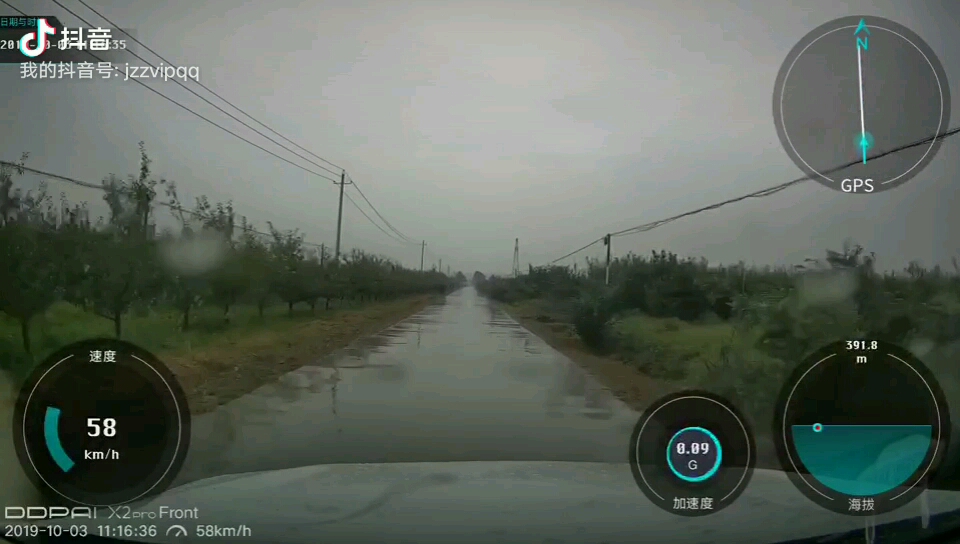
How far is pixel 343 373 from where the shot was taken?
44.5 feet

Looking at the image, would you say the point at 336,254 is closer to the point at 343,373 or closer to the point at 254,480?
the point at 343,373

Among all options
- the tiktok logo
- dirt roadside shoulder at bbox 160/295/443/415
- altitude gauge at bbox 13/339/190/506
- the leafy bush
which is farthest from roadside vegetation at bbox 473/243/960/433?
the tiktok logo

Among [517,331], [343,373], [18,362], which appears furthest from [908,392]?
[517,331]

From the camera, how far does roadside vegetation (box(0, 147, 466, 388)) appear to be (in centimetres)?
862

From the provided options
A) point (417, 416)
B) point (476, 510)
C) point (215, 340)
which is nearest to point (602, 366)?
point (215, 340)

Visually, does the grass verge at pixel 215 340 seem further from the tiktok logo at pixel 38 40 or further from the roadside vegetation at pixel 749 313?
the roadside vegetation at pixel 749 313

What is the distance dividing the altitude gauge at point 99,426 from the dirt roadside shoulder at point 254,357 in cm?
326

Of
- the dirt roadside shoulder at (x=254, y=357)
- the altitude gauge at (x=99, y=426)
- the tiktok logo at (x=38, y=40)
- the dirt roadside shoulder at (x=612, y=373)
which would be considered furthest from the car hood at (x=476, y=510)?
the dirt roadside shoulder at (x=254, y=357)

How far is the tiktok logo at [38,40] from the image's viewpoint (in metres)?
5.88

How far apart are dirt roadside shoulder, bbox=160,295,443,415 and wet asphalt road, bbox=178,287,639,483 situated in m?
0.40

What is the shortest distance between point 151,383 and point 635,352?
38.5 feet

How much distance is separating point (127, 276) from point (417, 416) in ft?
16.0

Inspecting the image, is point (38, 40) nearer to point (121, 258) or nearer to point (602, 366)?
point (121, 258)

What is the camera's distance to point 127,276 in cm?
1149
